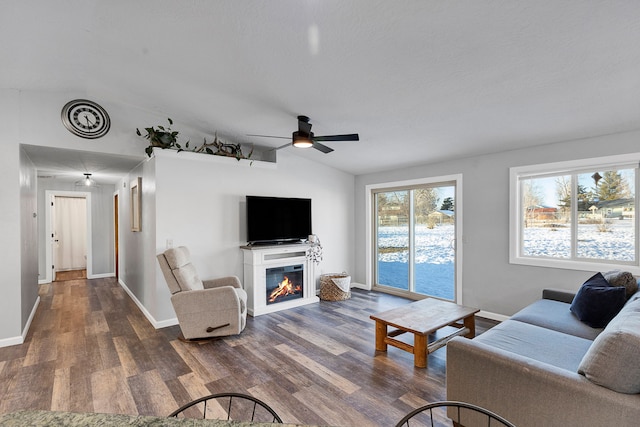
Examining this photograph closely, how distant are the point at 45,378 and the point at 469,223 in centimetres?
493

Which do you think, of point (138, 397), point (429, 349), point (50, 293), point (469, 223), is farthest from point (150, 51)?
point (50, 293)

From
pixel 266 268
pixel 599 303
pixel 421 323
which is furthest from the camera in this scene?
pixel 266 268

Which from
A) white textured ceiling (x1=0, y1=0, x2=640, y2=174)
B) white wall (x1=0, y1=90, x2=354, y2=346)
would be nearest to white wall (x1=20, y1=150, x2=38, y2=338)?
white wall (x1=0, y1=90, x2=354, y2=346)

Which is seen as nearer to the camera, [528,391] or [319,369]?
[528,391]

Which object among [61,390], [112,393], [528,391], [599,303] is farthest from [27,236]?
[599,303]

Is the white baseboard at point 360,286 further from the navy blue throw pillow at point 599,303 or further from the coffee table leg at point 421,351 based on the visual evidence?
the navy blue throw pillow at point 599,303

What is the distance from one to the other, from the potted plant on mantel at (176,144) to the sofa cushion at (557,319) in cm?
391

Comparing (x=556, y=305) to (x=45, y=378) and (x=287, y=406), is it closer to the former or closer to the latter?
(x=287, y=406)

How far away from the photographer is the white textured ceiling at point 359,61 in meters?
2.00

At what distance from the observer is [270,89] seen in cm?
315

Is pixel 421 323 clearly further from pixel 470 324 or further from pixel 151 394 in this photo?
pixel 151 394

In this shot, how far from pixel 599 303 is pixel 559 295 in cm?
73

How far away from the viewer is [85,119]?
3.79m

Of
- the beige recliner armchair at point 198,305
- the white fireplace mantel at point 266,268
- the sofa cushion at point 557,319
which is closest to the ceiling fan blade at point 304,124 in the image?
the white fireplace mantel at point 266,268
